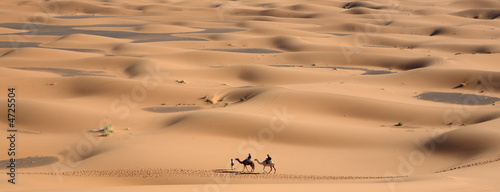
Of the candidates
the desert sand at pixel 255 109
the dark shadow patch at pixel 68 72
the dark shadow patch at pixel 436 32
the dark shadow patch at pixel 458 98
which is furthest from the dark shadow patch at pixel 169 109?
the dark shadow patch at pixel 436 32

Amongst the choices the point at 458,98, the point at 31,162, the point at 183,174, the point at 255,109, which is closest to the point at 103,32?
the point at 255,109

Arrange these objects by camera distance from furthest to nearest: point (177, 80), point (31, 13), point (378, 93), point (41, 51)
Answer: point (31, 13)
point (41, 51)
point (177, 80)
point (378, 93)

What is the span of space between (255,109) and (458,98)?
6.94 m

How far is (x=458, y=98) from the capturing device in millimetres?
18922

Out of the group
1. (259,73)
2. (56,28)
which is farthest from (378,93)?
(56,28)

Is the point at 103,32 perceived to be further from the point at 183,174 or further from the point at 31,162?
the point at 183,174

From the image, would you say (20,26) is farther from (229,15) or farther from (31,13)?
(229,15)

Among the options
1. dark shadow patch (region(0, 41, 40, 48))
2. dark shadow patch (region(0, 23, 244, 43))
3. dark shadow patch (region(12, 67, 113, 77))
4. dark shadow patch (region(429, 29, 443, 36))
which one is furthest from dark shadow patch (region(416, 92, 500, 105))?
dark shadow patch (region(0, 41, 40, 48))

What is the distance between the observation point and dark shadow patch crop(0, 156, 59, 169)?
11.8 m

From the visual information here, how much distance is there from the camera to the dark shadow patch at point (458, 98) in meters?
18.2

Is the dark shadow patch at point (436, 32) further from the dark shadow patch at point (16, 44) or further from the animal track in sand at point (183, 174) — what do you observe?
the animal track in sand at point (183, 174)

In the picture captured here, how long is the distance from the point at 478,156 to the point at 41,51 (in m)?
22.6

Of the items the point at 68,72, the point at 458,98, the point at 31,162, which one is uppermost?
the point at 68,72

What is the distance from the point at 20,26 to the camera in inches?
1651
